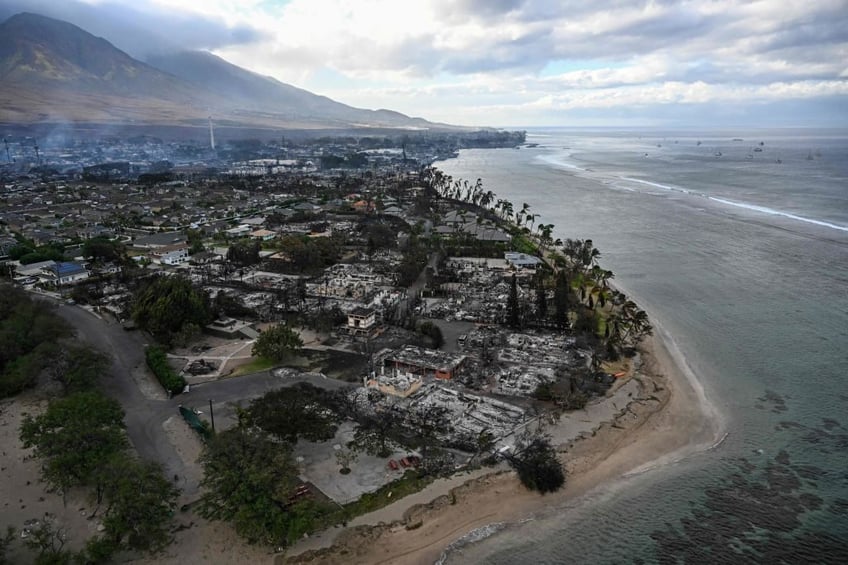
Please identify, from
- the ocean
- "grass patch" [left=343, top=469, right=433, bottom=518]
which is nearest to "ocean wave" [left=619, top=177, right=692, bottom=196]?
the ocean

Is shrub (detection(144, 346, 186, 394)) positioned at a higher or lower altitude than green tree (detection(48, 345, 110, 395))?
lower

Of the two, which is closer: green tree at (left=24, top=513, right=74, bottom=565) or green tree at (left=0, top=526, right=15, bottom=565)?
green tree at (left=24, top=513, right=74, bottom=565)

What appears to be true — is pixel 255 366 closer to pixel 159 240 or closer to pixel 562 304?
pixel 562 304

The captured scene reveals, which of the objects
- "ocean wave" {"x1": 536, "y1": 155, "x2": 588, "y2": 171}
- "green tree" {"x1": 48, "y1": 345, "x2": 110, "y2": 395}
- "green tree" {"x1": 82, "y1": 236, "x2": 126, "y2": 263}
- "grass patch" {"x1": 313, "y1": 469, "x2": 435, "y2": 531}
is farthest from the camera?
"ocean wave" {"x1": 536, "y1": 155, "x2": 588, "y2": 171}

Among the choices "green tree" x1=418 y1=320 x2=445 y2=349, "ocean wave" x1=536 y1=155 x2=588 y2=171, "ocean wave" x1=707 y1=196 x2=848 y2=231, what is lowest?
"green tree" x1=418 y1=320 x2=445 y2=349

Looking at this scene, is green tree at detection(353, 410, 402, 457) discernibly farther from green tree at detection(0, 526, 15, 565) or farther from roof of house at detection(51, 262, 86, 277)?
roof of house at detection(51, 262, 86, 277)

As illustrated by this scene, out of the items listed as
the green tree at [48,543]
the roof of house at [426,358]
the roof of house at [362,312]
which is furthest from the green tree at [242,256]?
the green tree at [48,543]

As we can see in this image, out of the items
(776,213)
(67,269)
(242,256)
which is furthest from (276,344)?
(776,213)

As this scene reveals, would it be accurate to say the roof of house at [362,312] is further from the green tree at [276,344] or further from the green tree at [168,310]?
the green tree at [168,310]
